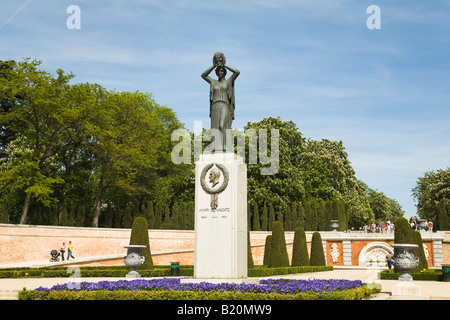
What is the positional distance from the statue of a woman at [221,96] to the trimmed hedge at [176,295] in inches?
190

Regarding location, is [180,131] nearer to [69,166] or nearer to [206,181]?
[69,166]

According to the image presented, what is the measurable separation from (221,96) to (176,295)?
645cm

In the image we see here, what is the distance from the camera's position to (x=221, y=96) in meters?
14.8

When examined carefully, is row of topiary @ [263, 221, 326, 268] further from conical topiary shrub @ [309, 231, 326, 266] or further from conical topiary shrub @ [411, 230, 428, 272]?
conical topiary shrub @ [411, 230, 428, 272]

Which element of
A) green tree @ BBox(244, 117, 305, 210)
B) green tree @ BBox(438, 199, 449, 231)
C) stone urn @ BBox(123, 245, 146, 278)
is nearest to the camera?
stone urn @ BBox(123, 245, 146, 278)

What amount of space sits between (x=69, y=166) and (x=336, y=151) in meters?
35.6

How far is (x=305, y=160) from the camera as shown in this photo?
195ft

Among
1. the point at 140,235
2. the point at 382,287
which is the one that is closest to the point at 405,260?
the point at 382,287

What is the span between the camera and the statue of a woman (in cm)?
1466

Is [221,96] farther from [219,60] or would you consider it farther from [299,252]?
[299,252]

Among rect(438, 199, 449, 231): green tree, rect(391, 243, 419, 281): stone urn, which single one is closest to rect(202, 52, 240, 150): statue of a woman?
rect(391, 243, 419, 281): stone urn

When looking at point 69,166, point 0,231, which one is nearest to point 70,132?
point 69,166

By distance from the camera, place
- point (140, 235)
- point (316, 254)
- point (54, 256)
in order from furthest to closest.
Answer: point (316, 254) → point (54, 256) → point (140, 235)

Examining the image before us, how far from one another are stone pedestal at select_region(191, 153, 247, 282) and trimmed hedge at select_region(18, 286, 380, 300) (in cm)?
186
